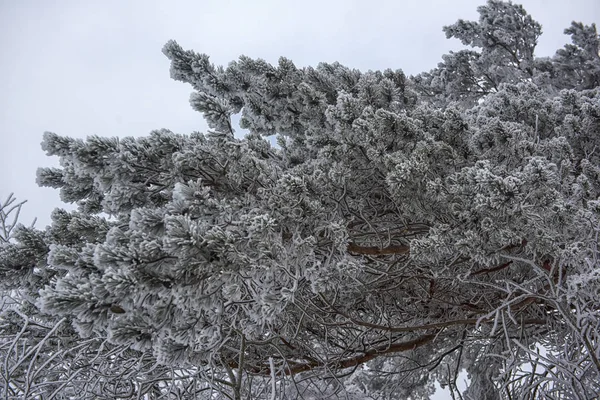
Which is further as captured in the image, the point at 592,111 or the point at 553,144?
the point at 592,111

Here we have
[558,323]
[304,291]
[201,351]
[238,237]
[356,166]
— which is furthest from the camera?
[558,323]

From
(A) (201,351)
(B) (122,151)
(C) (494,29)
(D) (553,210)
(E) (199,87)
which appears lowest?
(A) (201,351)

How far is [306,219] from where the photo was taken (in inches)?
123

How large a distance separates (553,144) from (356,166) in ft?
5.34

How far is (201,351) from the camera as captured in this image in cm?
308

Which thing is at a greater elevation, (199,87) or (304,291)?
(199,87)

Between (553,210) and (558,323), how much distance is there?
5.69ft

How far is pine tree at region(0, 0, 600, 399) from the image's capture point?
98.7 inches

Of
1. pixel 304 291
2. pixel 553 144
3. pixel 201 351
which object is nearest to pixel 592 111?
pixel 553 144

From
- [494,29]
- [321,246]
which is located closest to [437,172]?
[321,246]

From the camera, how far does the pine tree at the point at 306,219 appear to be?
2508 millimetres

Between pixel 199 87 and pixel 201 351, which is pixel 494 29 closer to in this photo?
pixel 199 87

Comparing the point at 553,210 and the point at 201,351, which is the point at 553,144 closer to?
the point at 553,210

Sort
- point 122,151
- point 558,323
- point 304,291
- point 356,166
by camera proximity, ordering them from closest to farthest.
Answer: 1. point 122,151
2. point 356,166
3. point 304,291
4. point 558,323
